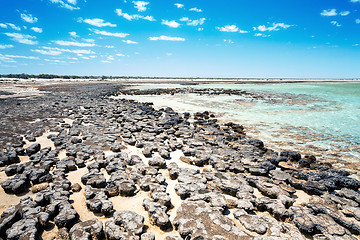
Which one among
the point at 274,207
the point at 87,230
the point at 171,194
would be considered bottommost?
the point at 171,194

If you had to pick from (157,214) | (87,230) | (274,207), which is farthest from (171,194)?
(274,207)

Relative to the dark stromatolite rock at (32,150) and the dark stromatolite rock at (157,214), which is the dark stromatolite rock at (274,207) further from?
the dark stromatolite rock at (32,150)

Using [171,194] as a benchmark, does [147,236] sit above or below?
above

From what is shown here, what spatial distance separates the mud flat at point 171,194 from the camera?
10.6 ft

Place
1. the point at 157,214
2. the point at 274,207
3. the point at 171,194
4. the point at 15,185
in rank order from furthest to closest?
the point at 171,194
the point at 15,185
the point at 274,207
the point at 157,214

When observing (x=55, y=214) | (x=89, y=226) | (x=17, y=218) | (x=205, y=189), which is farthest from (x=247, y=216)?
(x=17, y=218)

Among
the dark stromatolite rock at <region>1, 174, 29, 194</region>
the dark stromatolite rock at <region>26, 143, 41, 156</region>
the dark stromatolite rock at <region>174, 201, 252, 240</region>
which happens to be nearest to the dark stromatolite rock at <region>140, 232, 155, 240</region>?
the dark stromatolite rock at <region>174, 201, 252, 240</region>

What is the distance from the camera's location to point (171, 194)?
4.38 meters

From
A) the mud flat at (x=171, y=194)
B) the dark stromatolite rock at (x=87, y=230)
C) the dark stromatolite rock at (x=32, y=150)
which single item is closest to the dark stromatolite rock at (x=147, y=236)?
the mud flat at (x=171, y=194)

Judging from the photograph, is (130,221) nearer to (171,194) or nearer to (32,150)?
(171,194)

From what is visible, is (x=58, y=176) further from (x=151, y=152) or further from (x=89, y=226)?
(x=151, y=152)

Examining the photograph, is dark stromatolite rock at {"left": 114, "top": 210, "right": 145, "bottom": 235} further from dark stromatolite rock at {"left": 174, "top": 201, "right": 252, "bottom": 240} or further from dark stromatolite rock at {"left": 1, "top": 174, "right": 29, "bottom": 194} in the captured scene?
dark stromatolite rock at {"left": 1, "top": 174, "right": 29, "bottom": 194}

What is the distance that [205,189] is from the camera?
4.39 meters

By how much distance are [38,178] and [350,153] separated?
35.1 feet
